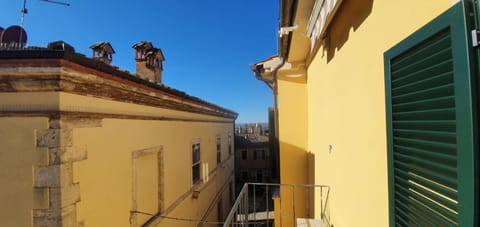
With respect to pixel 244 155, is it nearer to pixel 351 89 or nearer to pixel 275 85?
pixel 275 85

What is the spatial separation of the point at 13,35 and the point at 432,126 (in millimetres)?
5892

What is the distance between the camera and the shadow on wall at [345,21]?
2.00 metres

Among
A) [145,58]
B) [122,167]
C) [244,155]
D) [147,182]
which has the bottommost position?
[244,155]

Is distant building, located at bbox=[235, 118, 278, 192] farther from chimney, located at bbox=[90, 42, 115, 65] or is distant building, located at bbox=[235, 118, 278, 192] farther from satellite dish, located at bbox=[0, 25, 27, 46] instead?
satellite dish, located at bbox=[0, 25, 27, 46]

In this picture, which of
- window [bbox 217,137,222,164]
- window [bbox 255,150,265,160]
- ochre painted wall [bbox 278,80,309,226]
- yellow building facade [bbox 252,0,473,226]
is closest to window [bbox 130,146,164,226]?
ochre painted wall [bbox 278,80,309,226]

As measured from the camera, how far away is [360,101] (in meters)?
2.08

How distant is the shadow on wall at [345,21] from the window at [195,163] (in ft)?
17.2

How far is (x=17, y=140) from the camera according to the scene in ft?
8.71

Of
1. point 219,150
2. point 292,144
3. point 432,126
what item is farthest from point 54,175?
point 219,150

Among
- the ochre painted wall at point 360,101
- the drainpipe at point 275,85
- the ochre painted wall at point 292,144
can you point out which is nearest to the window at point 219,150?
the drainpipe at point 275,85

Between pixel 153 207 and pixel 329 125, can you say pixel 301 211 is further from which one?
pixel 153 207

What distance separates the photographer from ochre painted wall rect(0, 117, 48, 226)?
2652 mm

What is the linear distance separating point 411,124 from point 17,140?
11.8 ft

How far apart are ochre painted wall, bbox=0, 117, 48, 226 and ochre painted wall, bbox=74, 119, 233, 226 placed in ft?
1.21
